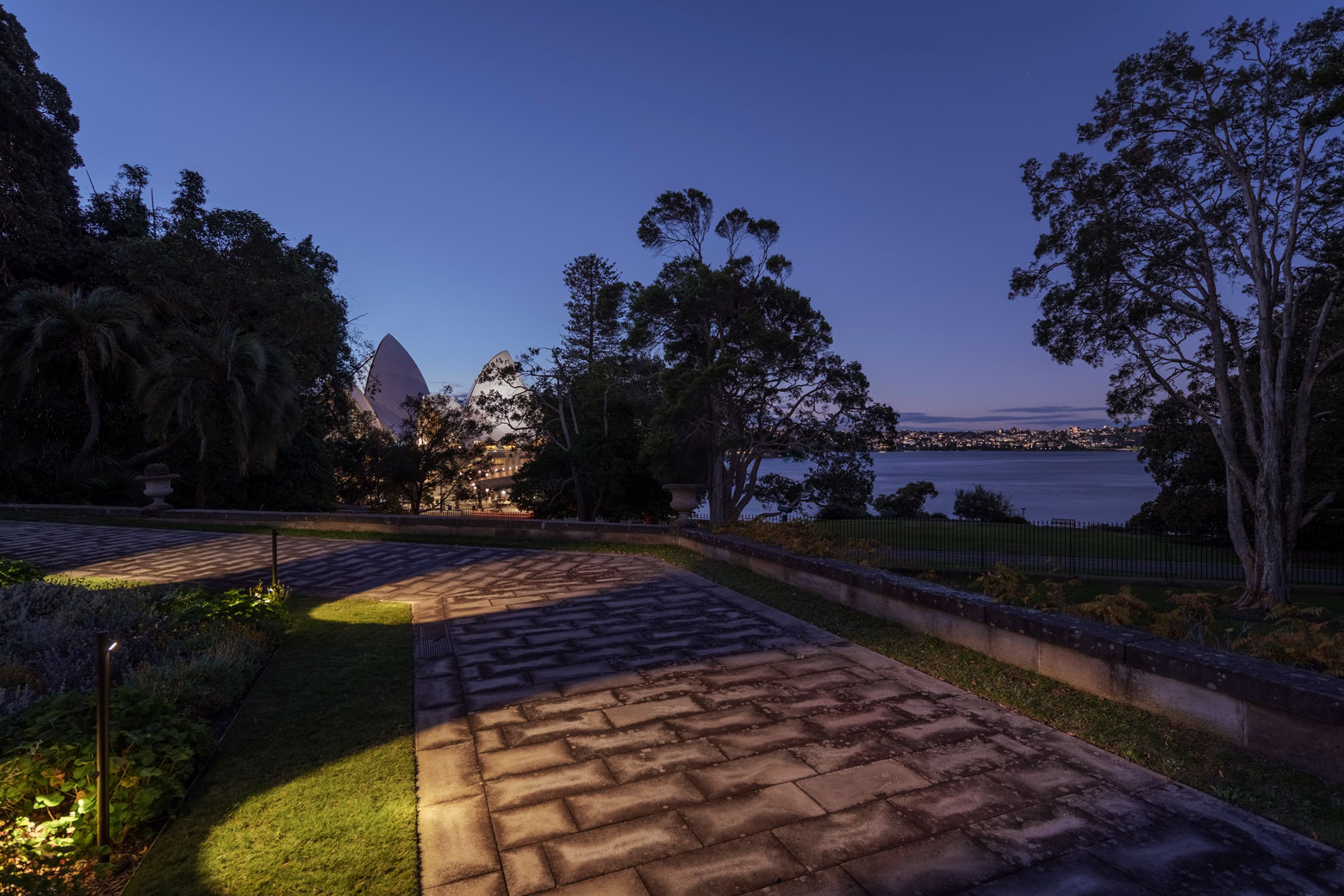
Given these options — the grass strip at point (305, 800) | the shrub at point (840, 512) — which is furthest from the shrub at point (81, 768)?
the shrub at point (840, 512)

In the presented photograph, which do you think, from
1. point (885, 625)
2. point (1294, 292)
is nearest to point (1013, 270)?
point (1294, 292)

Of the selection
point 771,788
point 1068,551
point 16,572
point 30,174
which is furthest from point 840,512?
point 30,174

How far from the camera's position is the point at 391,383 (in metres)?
49.1

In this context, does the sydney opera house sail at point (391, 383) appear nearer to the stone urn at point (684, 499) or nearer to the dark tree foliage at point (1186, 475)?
the stone urn at point (684, 499)

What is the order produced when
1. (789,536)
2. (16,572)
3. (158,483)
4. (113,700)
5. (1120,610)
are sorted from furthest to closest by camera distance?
1. (158,483)
2. (789,536)
3. (16,572)
4. (1120,610)
5. (113,700)

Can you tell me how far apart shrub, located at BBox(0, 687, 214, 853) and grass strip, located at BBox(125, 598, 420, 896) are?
18 centimetres

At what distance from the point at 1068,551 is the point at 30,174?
35574 millimetres

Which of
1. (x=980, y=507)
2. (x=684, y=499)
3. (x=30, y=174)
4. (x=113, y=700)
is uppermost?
(x=30, y=174)

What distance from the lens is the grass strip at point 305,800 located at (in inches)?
95.7

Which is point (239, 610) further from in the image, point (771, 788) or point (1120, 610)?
point (1120, 610)

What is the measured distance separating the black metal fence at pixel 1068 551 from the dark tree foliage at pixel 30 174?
26.2m

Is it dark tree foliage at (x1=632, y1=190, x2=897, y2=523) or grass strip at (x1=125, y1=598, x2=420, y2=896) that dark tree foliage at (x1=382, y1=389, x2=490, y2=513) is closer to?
dark tree foliage at (x1=632, y1=190, x2=897, y2=523)

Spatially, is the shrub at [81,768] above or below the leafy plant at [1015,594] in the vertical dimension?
below

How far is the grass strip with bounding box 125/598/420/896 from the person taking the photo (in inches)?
95.7
